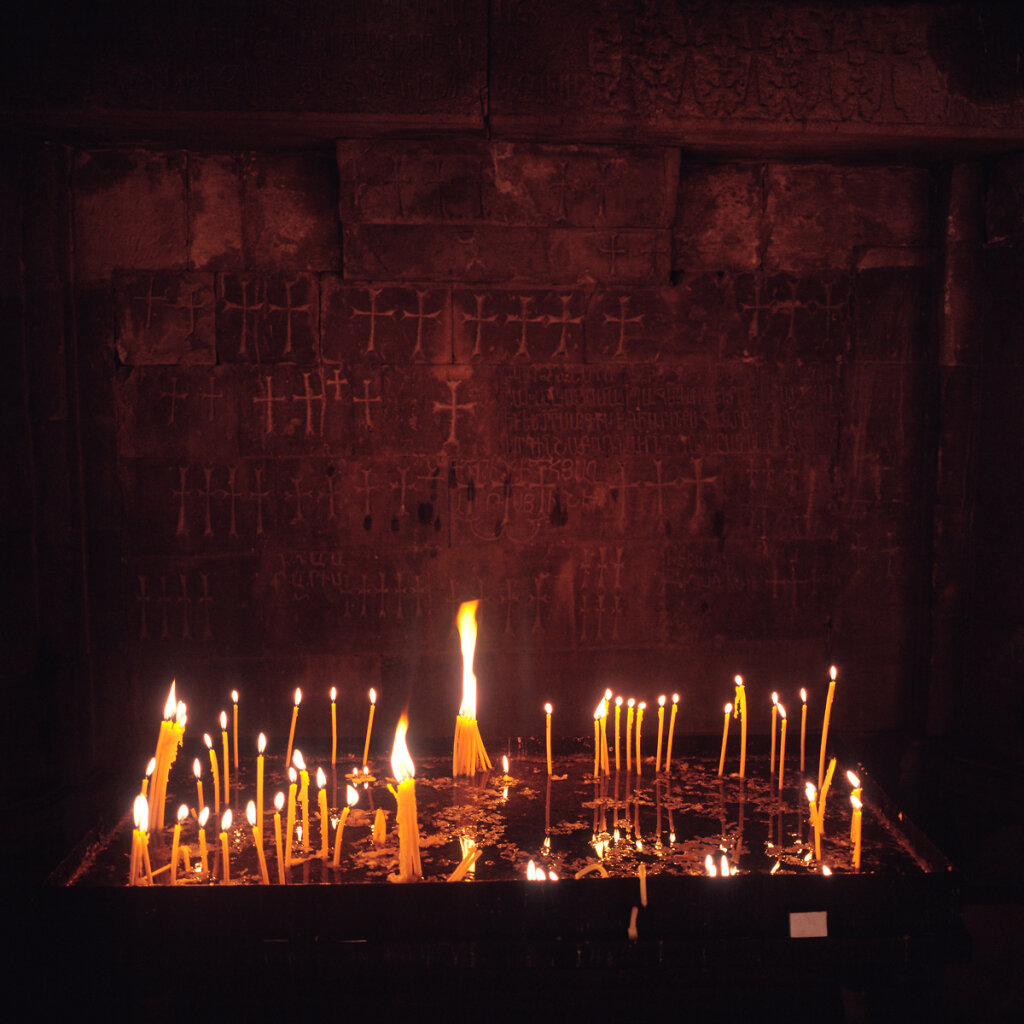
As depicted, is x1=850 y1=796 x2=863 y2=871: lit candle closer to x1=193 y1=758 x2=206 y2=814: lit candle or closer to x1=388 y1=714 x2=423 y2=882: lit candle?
x1=388 y1=714 x2=423 y2=882: lit candle

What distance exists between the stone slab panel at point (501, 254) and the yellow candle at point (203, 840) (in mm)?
2677

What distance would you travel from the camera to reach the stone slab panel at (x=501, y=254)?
4.39 meters

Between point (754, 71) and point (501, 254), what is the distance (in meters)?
1.43

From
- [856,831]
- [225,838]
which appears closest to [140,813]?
[225,838]

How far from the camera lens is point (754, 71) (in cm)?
402

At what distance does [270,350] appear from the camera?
15.0ft

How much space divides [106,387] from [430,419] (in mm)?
1661

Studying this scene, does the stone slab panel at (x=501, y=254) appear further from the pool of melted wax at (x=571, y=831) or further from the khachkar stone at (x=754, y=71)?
the pool of melted wax at (x=571, y=831)

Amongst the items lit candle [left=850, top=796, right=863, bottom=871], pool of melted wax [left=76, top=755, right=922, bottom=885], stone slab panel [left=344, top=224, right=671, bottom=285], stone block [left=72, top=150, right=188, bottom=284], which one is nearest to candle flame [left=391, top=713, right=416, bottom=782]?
pool of melted wax [left=76, top=755, right=922, bottom=885]

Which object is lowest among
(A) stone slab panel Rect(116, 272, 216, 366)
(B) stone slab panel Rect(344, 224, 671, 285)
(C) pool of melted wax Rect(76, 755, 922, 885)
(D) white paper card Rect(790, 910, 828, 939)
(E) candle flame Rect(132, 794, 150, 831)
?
(D) white paper card Rect(790, 910, 828, 939)

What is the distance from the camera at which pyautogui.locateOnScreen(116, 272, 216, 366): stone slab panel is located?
4.47 m

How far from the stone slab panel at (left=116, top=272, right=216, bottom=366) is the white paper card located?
12.2 ft

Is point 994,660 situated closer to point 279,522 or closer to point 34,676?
point 279,522

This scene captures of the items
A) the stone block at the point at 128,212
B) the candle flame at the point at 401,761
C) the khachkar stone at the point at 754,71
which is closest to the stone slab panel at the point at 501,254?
the khachkar stone at the point at 754,71
